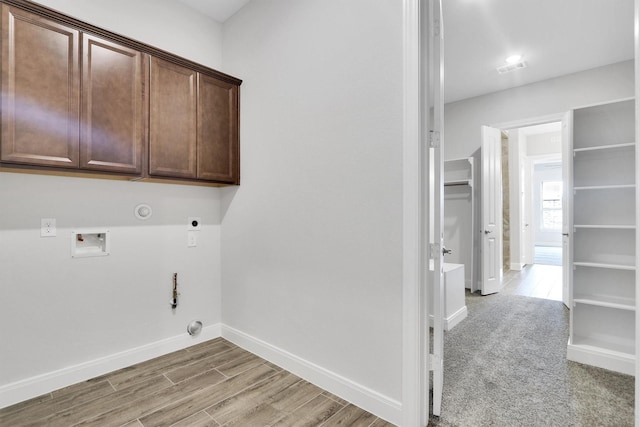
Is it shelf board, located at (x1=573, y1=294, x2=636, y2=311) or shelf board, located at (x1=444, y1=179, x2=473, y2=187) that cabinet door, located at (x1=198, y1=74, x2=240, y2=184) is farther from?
shelf board, located at (x1=444, y1=179, x2=473, y2=187)

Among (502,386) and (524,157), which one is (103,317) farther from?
(524,157)

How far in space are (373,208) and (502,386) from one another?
1.53 meters

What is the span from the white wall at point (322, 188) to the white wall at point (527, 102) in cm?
358

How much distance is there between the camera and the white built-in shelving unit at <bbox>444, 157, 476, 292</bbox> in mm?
4738

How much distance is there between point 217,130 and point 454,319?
118 inches

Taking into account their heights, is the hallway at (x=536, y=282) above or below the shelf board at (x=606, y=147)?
below

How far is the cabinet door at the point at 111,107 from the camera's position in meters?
1.93

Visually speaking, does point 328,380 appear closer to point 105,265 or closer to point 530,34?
point 105,265

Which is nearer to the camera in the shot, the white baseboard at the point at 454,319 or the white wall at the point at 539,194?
the white baseboard at the point at 454,319

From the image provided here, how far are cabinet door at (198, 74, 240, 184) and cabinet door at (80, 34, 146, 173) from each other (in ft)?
1.50

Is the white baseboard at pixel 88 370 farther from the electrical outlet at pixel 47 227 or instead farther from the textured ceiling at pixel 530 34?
the textured ceiling at pixel 530 34

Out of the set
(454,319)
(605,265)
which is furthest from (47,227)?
(605,265)

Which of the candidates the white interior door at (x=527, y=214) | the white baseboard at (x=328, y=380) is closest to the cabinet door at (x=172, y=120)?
the white baseboard at (x=328, y=380)

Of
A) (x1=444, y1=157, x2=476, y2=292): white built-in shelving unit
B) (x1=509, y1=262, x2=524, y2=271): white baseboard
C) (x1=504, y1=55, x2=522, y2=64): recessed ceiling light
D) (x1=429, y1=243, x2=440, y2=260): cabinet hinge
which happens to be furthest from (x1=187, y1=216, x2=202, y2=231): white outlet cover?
(x1=509, y1=262, x2=524, y2=271): white baseboard
